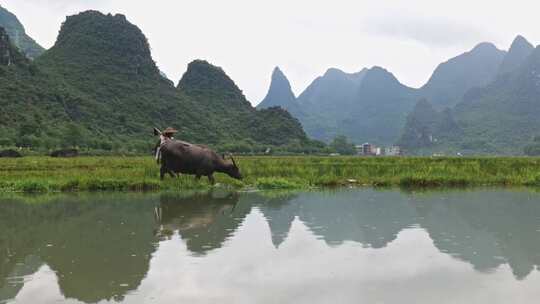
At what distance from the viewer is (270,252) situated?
20.4 ft

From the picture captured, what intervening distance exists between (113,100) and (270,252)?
2979 inches

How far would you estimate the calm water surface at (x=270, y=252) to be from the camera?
15.1 ft

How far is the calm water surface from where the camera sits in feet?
15.1

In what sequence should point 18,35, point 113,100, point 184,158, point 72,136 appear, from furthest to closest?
1. point 18,35
2. point 113,100
3. point 72,136
4. point 184,158

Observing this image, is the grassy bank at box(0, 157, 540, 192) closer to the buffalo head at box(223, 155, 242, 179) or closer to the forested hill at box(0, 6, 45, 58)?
the buffalo head at box(223, 155, 242, 179)

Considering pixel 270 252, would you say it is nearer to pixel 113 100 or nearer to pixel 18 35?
pixel 113 100

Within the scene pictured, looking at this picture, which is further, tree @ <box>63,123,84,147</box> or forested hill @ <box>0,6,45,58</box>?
forested hill @ <box>0,6,45,58</box>

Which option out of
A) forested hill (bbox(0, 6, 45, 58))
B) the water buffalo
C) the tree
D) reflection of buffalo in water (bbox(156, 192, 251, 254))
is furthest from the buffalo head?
forested hill (bbox(0, 6, 45, 58))

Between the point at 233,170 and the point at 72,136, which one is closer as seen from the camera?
the point at 233,170

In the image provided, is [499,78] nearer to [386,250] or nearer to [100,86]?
[100,86]

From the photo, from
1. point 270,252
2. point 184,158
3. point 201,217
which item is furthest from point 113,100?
point 270,252

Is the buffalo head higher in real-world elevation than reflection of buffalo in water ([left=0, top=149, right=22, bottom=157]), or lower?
lower

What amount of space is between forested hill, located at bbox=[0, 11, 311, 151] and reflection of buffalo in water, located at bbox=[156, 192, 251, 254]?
39.1 meters

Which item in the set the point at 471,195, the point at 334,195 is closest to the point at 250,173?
the point at 334,195
